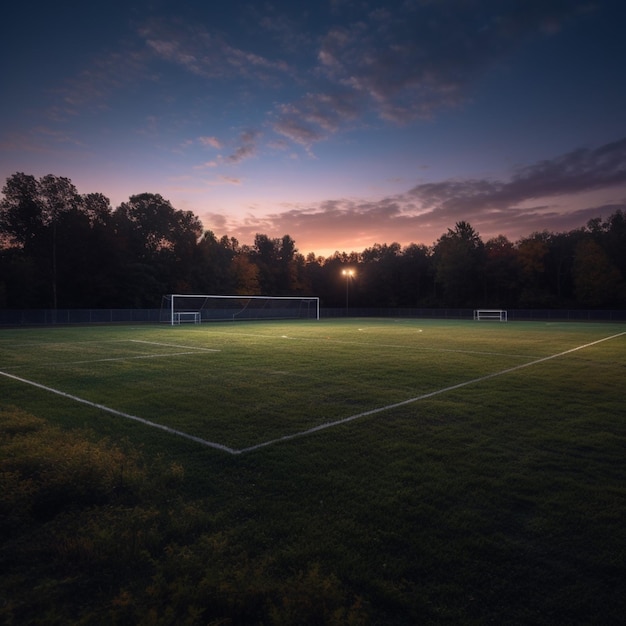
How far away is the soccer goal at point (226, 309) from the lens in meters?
38.1

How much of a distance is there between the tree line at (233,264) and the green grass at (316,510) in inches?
1692

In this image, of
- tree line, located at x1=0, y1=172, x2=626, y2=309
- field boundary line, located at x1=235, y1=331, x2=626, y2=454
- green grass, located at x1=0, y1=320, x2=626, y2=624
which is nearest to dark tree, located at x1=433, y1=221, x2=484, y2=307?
tree line, located at x1=0, y1=172, x2=626, y2=309

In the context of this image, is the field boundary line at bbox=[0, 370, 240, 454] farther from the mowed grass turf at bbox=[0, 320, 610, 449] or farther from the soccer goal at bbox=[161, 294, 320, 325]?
the soccer goal at bbox=[161, 294, 320, 325]

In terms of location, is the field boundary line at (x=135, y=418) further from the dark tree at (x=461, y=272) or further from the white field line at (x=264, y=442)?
the dark tree at (x=461, y=272)

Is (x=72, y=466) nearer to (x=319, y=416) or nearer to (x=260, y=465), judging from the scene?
(x=260, y=465)

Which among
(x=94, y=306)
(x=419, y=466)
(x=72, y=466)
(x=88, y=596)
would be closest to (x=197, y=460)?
(x=72, y=466)

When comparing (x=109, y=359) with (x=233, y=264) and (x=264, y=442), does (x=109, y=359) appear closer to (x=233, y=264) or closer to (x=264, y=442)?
(x=264, y=442)

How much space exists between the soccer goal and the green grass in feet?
102

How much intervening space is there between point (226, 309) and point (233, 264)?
82.6ft

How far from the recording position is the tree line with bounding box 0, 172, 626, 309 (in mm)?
45031

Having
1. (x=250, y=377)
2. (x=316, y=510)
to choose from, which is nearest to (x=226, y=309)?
(x=250, y=377)

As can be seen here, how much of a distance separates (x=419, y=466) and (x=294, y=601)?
94.1 inches

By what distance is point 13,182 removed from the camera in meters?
43.3

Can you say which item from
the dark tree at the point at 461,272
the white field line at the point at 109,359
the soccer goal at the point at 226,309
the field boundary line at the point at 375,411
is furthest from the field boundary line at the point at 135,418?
the dark tree at the point at 461,272
